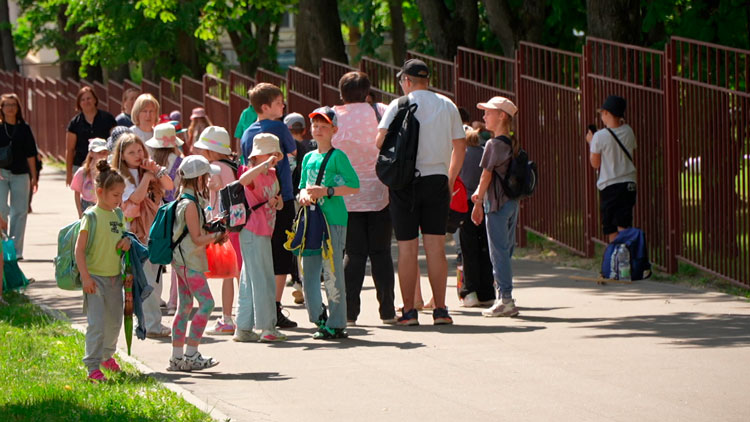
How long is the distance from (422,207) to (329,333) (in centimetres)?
122

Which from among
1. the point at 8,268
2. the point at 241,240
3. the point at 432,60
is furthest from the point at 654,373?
the point at 432,60

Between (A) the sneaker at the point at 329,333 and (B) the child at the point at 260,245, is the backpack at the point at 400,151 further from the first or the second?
(A) the sneaker at the point at 329,333

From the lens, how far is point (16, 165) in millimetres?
15031

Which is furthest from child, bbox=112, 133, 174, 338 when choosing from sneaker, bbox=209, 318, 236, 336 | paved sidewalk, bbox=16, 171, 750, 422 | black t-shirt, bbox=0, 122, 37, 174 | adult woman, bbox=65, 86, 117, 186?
black t-shirt, bbox=0, 122, 37, 174

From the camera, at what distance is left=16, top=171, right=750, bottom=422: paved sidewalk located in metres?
7.20

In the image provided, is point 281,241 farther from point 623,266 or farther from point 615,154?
point 615,154

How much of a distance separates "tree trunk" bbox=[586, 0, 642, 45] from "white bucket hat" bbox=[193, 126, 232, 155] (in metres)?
6.60

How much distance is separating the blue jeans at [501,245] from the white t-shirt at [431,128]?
77cm

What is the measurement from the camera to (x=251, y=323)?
9.71 meters

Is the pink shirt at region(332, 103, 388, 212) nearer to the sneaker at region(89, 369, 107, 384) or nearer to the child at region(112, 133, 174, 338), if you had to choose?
the child at region(112, 133, 174, 338)

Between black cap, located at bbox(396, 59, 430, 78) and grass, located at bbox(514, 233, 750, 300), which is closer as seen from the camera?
black cap, located at bbox(396, 59, 430, 78)

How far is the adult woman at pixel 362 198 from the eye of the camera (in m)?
10.1

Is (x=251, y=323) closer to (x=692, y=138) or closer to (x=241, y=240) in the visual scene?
(x=241, y=240)

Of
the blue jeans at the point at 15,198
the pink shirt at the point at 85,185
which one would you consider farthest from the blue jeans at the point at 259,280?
the blue jeans at the point at 15,198
